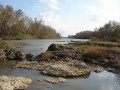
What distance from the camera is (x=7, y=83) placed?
18359 mm

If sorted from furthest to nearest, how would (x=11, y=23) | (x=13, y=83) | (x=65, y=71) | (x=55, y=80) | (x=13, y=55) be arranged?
(x=11, y=23) < (x=13, y=55) < (x=65, y=71) < (x=55, y=80) < (x=13, y=83)

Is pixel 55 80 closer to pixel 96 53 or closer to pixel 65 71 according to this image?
pixel 65 71

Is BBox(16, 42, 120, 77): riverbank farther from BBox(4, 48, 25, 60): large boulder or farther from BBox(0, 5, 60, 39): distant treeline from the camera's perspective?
BBox(0, 5, 60, 39): distant treeline

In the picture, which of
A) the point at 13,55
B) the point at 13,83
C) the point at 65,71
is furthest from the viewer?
the point at 13,55

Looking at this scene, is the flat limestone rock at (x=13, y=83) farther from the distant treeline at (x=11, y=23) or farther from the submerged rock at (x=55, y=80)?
the distant treeline at (x=11, y=23)

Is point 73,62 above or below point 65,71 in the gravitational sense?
above

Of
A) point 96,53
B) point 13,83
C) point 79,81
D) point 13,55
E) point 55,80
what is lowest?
point 79,81

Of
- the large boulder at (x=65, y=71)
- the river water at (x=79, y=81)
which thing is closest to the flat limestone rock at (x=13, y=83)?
the river water at (x=79, y=81)

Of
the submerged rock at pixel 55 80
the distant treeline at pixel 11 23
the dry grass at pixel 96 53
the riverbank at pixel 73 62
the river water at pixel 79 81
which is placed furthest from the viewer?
the distant treeline at pixel 11 23

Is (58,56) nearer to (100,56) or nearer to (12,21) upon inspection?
(100,56)

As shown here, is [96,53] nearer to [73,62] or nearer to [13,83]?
[73,62]

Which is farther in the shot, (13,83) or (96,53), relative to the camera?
(96,53)

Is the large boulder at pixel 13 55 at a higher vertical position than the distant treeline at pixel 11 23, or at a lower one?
lower

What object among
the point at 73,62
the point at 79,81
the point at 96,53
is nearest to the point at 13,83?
the point at 79,81
